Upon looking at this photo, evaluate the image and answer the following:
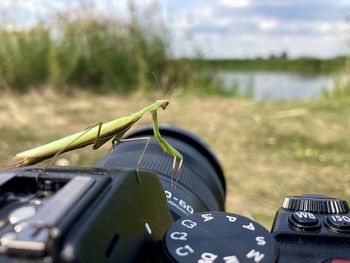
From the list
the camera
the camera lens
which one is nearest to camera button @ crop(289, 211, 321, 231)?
the camera

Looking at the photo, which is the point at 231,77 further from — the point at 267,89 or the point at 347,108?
the point at 347,108

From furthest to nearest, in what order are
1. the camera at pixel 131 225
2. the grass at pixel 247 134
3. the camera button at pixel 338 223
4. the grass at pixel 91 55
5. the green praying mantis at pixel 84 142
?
1. the grass at pixel 91 55
2. the grass at pixel 247 134
3. the green praying mantis at pixel 84 142
4. the camera button at pixel 338 223
5. the camera at pixel 131 225

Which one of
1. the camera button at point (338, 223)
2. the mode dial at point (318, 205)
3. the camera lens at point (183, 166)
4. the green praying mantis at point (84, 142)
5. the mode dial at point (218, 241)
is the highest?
the mode dial at point (218, 241)

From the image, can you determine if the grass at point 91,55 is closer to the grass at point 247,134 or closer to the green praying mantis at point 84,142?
the grass at point 247,134

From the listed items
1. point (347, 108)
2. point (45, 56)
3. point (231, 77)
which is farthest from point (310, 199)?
point (231, 77)

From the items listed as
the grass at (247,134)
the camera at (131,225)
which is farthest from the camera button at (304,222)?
the grass at (247,134)

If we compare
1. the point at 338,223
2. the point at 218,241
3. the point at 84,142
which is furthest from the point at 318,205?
the point at 84,142

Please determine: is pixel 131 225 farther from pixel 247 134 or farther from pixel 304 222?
pixel 247 134
